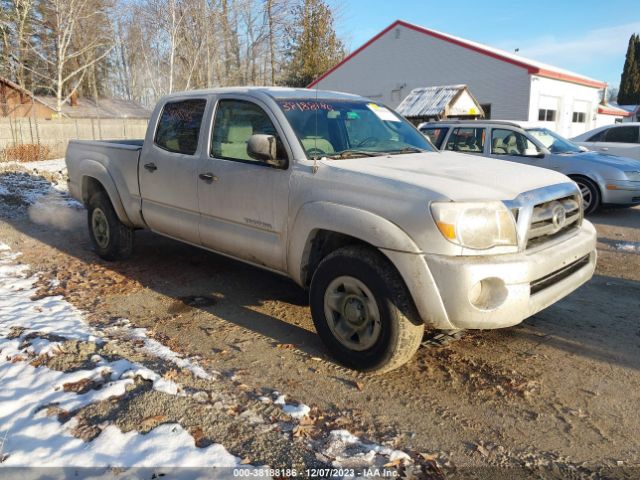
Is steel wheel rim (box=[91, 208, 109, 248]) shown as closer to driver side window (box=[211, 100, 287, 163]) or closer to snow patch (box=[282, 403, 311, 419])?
driver side window (box=[211, 100, 287, 163])

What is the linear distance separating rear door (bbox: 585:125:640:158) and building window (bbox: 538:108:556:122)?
12228mm

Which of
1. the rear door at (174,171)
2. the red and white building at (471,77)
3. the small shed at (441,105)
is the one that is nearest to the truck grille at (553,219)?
the rear door at (174,171)

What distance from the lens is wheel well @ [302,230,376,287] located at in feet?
12.0

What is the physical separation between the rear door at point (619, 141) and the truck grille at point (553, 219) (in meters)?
9.50

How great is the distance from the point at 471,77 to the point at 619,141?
43.6 ft

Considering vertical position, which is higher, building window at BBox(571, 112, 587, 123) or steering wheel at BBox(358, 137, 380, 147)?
building window at BBox(571, 112, 587, 123)

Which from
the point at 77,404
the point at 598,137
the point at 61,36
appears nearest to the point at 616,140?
the point at 598,137

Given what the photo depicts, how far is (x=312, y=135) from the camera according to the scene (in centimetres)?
407

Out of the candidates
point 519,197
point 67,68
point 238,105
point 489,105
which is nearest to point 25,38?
point 67,68

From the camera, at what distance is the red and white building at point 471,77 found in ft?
75.7

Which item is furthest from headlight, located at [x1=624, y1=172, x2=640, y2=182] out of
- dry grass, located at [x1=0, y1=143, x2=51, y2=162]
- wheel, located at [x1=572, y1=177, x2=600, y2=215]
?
dry grass, located at [x1=0, y1=143, x2=51, y2=162]

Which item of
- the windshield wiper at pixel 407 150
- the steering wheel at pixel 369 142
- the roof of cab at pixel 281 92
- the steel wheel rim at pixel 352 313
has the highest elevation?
the roof of cab at pixel 281 92

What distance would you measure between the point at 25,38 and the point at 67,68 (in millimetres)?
8395

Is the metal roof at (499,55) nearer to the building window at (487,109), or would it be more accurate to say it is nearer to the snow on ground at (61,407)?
the building window at (487,109)
